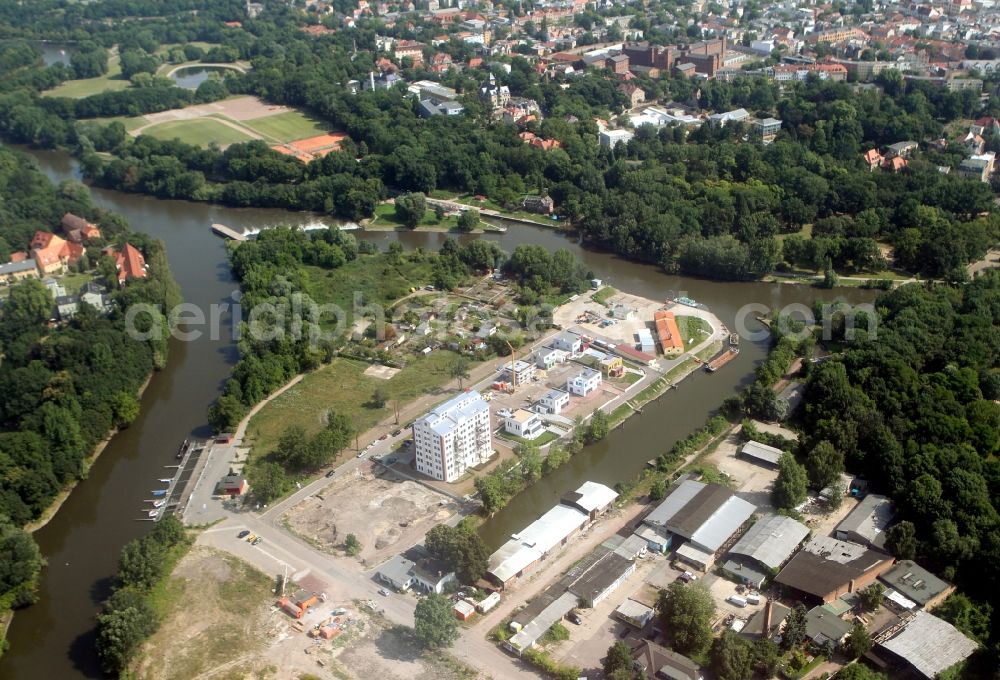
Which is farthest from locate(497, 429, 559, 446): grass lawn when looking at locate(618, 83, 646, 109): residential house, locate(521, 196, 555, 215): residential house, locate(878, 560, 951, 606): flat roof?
locate(618, 83, 646, 109): residential house

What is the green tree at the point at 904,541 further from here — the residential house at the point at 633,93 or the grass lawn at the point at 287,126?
the grass lawn at the point at 287,126

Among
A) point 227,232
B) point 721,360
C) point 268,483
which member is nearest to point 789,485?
point 721,360

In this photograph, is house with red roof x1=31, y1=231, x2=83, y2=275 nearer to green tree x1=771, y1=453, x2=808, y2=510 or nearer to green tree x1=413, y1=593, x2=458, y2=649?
green tree x1=413, y1=593, x2=458, y2=649

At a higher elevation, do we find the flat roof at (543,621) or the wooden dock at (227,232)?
the flat roof at (543,621)

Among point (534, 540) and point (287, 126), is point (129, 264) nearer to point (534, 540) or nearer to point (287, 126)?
point (534, 540)

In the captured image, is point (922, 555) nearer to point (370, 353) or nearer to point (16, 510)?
point (370, 353)

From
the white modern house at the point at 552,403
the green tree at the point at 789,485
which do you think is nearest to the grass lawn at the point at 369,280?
the white modern house at the point at 552,403

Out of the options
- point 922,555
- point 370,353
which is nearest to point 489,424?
point 370,353
